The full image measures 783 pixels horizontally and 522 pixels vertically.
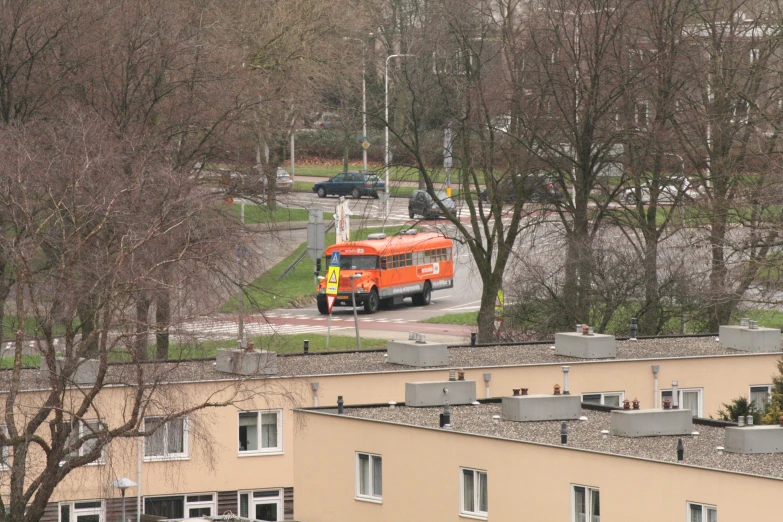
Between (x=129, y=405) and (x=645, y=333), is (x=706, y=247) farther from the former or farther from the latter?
(x=129, y=405)

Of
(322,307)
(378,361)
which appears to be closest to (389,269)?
(322,307)

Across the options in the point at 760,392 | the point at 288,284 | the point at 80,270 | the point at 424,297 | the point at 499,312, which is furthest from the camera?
the point at 288,284

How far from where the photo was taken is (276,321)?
1975 inches

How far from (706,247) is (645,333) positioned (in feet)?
10.7

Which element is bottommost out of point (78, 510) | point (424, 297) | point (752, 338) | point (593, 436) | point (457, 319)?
point (78, 510)

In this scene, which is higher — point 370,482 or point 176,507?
point 370,482

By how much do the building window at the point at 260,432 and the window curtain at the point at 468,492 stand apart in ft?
27.3

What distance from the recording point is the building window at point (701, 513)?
20.6 m

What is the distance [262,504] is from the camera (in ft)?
107

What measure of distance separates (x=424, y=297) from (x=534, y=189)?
487 inches

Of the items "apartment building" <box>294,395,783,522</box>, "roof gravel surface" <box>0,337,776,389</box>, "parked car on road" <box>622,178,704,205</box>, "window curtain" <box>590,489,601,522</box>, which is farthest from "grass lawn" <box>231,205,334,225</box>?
"window curtain" <box>590,489,601,522</box>

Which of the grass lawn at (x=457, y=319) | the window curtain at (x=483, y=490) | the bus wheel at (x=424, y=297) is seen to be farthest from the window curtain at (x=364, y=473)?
the bus wheel at (x=424, y=297)

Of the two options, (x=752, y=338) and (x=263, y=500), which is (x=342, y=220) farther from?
(x=263, y=500)

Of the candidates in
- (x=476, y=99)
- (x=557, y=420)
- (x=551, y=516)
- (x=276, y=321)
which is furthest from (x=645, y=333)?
(x=551, y=516)
